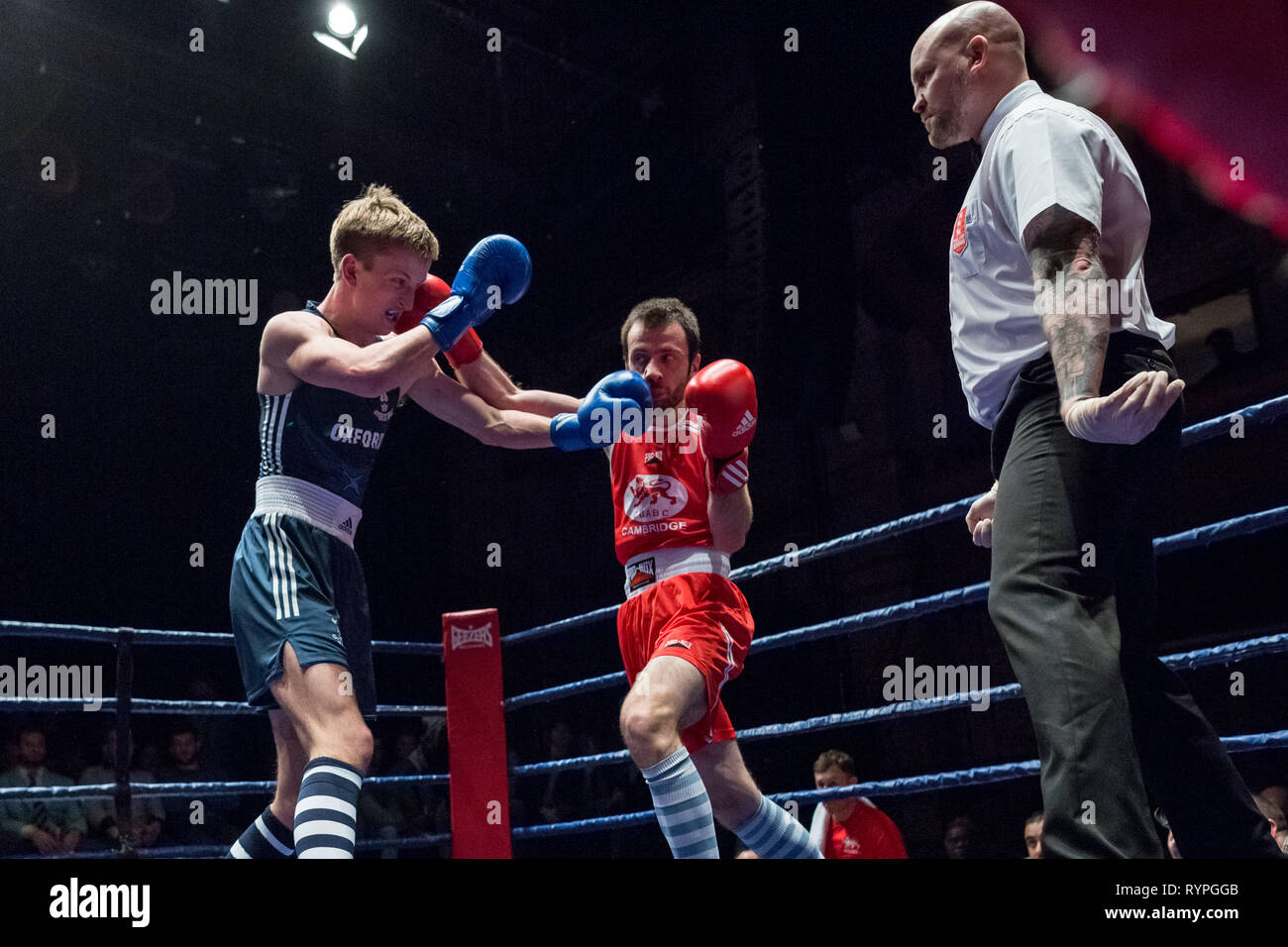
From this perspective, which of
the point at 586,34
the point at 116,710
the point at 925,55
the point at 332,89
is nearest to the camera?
the point at 925,55

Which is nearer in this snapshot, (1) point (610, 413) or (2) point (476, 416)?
(1) point (610, 413)

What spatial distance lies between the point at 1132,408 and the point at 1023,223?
1.13ft

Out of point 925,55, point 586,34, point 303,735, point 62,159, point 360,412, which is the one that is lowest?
point 303,735

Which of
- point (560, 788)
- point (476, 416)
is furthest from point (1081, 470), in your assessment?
point (560, 788)

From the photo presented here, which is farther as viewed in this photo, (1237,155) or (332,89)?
(332,89)

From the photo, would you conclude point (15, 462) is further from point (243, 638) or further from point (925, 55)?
point (925, 55)

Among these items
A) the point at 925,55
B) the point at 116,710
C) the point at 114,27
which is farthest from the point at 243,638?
the point at 114,27

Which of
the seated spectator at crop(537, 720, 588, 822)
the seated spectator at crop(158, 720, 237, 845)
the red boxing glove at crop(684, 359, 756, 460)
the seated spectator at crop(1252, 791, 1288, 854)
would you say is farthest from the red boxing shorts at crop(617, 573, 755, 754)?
the seated spectator at crop(537, 720, 588, 822)

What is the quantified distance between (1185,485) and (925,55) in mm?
5345

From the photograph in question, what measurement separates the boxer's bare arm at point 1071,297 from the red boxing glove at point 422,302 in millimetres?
1551

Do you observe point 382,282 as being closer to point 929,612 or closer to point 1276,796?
point 929,612

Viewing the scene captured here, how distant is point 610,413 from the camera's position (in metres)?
2.41

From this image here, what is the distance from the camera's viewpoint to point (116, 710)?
3189mm

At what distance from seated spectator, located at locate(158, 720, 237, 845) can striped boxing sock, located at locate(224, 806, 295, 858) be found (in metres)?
3.41
